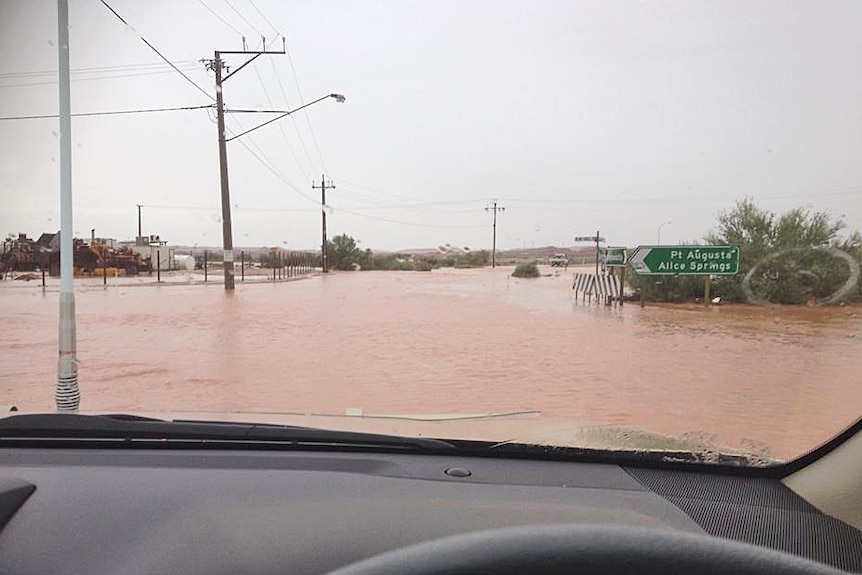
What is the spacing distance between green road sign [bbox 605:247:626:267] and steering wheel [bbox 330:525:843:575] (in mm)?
17495

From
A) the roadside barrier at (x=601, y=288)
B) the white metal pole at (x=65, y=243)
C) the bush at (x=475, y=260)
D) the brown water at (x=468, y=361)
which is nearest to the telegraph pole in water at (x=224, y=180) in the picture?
the brown water at (x=468, y=361)

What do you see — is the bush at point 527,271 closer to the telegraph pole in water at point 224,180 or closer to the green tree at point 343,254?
the green tree at point 343,254

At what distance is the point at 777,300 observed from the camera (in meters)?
13.9

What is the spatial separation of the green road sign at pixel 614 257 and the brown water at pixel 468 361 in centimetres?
135

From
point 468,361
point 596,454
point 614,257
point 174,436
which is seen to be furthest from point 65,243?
point 614,257

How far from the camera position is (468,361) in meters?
11.1

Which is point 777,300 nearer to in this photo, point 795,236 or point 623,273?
point 795,236

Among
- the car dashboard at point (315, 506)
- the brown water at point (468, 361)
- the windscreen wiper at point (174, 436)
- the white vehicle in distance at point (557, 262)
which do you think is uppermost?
the white vehicle in distance at point (557, 262)

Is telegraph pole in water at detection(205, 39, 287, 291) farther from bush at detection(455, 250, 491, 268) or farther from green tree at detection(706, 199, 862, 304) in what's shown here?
bush at detection(455, 250, 491, 268)

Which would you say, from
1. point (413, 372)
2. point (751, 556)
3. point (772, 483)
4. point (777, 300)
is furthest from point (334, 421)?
point (777, 300)

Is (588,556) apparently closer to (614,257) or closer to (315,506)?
(315,506)

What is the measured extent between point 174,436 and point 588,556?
7.47ft

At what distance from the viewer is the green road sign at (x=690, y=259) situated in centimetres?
1480

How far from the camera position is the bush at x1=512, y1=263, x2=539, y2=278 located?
34.8 metres
